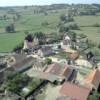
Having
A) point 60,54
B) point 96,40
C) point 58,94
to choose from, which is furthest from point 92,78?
point 96,40

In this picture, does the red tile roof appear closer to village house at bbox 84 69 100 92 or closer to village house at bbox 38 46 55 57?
village house at bbox 84 69 100 92

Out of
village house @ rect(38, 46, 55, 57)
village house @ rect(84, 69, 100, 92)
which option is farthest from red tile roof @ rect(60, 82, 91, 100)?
village house @ rect(38, 46, 55, 57)

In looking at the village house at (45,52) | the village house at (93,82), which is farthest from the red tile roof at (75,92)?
the village house at (45,52)

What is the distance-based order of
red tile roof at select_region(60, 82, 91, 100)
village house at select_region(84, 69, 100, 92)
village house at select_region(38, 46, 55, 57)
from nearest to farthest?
1. red tile roof at select_region(60, 82, 91, 100)
2. village house at select_region(84, 69, 100, 92)
3. village house at select_region(38, 46, 55, 57)

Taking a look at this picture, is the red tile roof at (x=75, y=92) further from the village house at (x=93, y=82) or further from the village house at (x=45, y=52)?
the village house at (x=45, y=52)

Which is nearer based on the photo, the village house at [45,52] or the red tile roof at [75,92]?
the red tile roof at [75,92]

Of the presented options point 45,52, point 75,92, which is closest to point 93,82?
point 75,92

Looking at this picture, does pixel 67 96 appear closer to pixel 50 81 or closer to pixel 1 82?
pixel 50 81

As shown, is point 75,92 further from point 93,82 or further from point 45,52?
point 45,52
